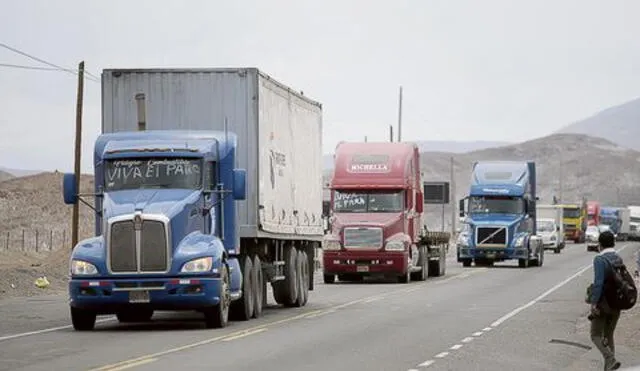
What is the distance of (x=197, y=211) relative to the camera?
2520 centimetres

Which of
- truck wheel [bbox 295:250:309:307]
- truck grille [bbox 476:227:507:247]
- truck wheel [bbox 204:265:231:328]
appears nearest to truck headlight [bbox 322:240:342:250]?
truck wheel [bbox 295:250:309:307]

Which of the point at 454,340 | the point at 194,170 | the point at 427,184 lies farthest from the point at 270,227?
the point at 427,184

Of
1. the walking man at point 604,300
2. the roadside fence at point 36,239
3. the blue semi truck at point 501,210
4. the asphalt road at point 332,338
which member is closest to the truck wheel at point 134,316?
the asphalt road at point 332,338

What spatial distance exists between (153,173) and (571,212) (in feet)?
350

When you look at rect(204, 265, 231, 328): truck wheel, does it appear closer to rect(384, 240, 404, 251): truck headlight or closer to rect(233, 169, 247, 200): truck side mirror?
rect(233, 169, 247, 200): truck side mirror

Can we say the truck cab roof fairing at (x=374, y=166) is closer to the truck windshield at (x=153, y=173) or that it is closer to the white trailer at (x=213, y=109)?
the white trailer at (x=213, y=109)

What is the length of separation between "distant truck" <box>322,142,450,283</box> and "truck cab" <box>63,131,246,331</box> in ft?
65.1

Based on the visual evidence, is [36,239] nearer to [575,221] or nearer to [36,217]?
[36,217]

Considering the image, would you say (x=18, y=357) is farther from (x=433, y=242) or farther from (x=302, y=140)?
(x=433, y=242)

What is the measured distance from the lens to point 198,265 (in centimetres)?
2461

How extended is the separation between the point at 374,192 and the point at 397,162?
3.96ft

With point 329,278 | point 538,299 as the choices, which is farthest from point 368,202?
point 538,299

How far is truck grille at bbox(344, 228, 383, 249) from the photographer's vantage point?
152ft

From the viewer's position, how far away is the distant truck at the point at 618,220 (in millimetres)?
147500
